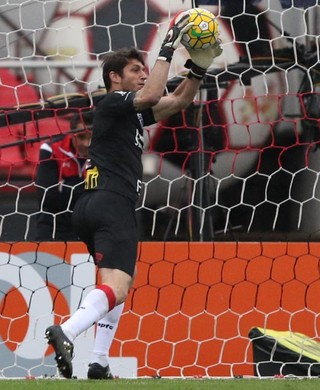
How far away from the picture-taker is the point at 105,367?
6.94 meters

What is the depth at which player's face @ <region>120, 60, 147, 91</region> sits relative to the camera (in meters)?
7.04

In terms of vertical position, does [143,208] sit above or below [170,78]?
below

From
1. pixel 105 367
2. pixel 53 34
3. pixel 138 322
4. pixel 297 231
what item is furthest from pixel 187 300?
pixel 53 34

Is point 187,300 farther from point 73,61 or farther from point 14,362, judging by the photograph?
point 73,61

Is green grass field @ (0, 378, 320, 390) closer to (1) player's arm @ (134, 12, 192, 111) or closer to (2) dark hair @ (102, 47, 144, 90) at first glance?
(1) player's arm @ (134, 12, 192, 111)

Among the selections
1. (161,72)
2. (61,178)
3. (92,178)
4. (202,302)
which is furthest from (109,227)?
(61,178)

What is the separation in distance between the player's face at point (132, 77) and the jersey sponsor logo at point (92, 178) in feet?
1.64

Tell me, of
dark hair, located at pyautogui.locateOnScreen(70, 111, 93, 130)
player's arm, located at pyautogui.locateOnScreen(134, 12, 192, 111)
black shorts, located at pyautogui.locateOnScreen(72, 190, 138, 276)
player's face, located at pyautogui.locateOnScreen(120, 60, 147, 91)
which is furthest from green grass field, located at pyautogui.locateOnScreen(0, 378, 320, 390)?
dark hair, located at pyautogui.locateOnScreen(70, 111, 93, 130)

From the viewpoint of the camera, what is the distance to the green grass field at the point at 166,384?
20.4 feet

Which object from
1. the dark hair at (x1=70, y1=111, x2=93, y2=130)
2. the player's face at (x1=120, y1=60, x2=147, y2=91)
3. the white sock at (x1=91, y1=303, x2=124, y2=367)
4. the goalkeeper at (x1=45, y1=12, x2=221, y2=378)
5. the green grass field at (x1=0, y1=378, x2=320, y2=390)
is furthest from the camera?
the dark hair at (x1=70, y1=111, x2=93, y2=130)

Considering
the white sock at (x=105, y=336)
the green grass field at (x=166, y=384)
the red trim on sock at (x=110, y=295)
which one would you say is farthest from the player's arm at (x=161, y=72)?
the green grass field at (x=166, y=384)

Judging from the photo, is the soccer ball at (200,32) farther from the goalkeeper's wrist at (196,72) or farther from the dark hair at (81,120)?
the dark hair at (81,120)

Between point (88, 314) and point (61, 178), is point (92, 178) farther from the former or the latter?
point (61, 178)

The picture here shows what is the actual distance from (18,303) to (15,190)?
734mm
